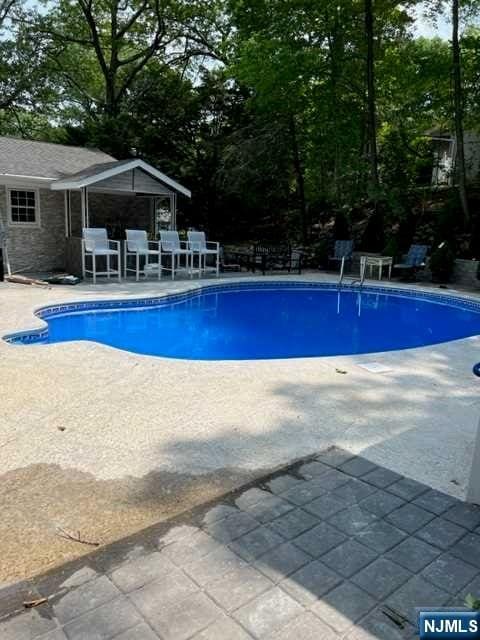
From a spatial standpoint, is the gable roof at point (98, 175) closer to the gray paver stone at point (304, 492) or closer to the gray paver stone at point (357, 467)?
the gray paver stone at point (357, 467)

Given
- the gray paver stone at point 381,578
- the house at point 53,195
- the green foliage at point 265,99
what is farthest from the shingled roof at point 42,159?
the gray paver stone at point 381,578

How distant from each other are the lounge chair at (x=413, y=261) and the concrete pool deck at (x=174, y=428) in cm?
822

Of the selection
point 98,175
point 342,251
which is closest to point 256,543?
point 98,175

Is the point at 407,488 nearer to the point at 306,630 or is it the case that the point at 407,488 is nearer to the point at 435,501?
the point at 435,501

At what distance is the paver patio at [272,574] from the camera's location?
176cm

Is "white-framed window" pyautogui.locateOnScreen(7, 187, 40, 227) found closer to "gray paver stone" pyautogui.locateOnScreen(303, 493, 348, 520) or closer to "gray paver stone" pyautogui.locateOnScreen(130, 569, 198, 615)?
"gray paver stone" pyautogui.locateOnScreen(303, 493, 348, 520)

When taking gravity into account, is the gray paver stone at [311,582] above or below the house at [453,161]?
below

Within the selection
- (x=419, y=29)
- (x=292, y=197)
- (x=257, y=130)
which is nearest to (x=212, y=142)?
(x=257, y=130)

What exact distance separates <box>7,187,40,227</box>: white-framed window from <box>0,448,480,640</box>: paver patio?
11631mm

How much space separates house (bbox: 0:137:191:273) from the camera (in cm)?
1193

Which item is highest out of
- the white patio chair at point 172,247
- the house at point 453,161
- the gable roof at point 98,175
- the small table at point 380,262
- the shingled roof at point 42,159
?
the house at point 453,161

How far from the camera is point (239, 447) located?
333cm

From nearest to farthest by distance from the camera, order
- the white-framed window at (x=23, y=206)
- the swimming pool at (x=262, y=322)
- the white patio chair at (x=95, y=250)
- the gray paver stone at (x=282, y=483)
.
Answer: the gray paver stone at (x=282, y=483), the swimming pool at (x=262, y=322), the white patio chair at (x=95, y=250), the white-framed window at (x=23, y=206)

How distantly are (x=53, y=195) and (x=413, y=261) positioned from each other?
1002 centimetres
